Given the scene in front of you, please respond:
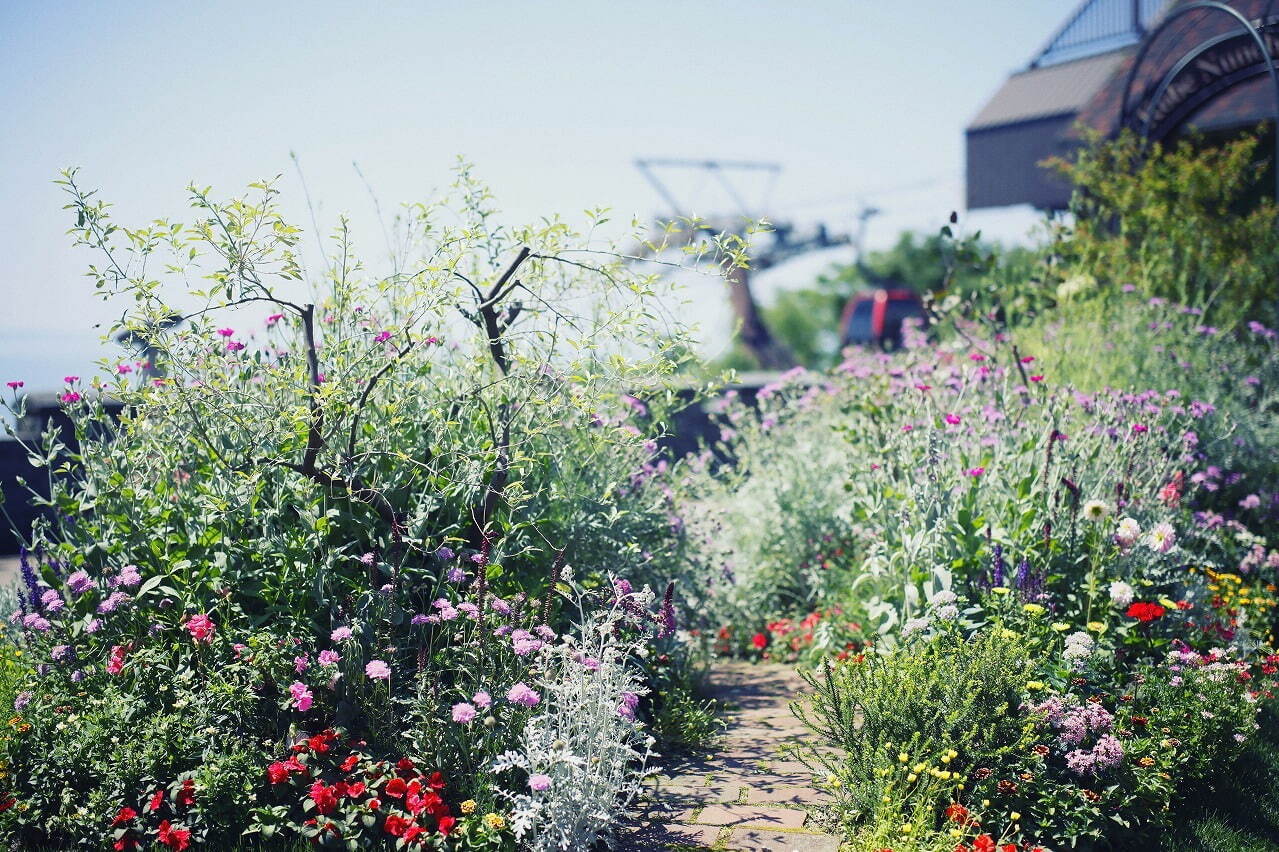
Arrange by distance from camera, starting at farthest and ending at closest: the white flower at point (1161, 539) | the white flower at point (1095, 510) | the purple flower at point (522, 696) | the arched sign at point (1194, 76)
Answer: the arched sign at point (1194, 76) → the white flower at point (1161, 539) → the white flower at point (1095, 510) → the purple flower at point (522, 696)

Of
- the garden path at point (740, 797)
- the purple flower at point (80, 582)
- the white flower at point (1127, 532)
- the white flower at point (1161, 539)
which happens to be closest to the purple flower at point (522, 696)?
the garden path at point (740, 797)

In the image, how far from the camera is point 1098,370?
629cm

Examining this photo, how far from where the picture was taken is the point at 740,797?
3297 millimetres

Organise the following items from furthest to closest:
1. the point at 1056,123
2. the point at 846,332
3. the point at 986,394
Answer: the point at 846,332
the point at 1056,123
the point at 986,394

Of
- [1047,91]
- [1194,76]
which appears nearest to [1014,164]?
[1047,91]

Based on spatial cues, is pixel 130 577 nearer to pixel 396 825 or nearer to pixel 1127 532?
pixel 396 825

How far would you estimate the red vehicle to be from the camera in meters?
24.6

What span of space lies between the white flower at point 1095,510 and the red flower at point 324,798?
297 cm

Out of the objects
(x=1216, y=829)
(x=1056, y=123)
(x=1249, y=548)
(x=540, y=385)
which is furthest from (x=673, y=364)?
(x=1056, y=123)

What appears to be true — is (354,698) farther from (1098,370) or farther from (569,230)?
(1098,370)

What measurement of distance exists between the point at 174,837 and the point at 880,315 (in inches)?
938

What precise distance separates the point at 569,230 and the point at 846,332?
2391 centimetres

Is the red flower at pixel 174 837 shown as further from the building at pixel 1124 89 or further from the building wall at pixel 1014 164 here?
the building wall at pixel 1014 164

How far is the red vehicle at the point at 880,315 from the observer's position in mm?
24562
